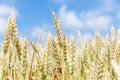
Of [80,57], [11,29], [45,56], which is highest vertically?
[80,57]

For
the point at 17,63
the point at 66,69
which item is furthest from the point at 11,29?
the point at 66,69

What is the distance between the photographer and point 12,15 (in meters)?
2.28

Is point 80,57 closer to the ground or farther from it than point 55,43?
farther from it

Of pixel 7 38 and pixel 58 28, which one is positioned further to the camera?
pixel 58 28

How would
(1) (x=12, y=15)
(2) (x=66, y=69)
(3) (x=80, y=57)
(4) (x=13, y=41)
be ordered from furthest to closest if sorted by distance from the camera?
(3) (x=80, y=57) < (2) (x=66, y=69) < (1) (x=12, y=15) < (4) (x=13, y=41)

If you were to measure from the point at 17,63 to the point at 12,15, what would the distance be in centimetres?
34

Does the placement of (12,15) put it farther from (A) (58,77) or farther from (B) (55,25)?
(A) (58,77)

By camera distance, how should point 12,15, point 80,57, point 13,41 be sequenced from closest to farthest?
point 13,41
point 12,15
point 80,57

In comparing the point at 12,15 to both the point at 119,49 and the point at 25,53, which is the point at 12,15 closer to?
the point at 25,53

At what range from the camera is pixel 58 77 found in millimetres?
2186

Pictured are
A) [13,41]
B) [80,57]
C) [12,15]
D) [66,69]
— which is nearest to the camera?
[13,41]

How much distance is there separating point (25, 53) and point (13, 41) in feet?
0.53

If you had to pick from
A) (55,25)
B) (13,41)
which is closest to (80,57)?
(55,25)

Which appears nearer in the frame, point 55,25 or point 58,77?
point 58,77
